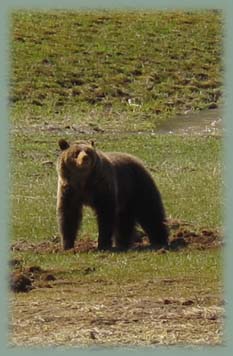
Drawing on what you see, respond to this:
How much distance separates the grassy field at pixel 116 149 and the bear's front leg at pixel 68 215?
0.20 metres

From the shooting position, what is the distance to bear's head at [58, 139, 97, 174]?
12.2 metres

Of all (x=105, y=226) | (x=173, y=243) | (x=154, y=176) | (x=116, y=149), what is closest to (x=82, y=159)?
(x=105, y=226)

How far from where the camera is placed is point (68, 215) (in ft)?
40.7

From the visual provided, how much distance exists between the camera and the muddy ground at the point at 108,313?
25.5 ft

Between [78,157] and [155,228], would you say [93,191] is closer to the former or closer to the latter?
[78,157]

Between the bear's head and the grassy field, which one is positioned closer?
the grassy field

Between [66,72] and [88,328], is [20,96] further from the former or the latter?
[88,328]

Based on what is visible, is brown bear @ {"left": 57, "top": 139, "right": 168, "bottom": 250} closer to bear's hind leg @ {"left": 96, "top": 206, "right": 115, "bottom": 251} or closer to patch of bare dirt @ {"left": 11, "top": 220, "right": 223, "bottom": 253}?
bear's hind leg @ {"left": 96, "top": 206, "right": 115, "bottom": 251}

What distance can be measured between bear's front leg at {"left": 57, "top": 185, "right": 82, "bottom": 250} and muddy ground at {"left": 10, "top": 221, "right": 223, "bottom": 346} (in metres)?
1.86

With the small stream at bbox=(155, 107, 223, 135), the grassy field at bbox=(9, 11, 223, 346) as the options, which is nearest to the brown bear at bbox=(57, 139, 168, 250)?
the grassy field at bbox=(9, 11, 223, 346)

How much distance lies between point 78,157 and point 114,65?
18.2 meters

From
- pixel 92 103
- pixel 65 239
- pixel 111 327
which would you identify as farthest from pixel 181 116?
pixel 111 327

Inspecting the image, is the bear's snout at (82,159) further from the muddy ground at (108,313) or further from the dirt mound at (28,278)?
the muddy ground at (108,313)

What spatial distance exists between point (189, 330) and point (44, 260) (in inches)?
138
